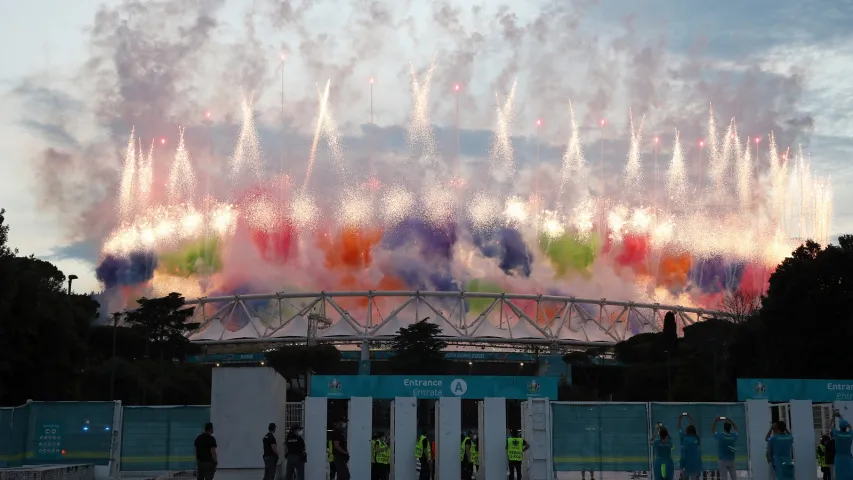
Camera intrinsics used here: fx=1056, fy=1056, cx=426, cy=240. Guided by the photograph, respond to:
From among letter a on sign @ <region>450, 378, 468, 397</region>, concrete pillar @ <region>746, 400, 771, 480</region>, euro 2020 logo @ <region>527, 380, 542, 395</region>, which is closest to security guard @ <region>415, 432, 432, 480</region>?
letter a on sign @ <region>450, 378, 468, 397</region>

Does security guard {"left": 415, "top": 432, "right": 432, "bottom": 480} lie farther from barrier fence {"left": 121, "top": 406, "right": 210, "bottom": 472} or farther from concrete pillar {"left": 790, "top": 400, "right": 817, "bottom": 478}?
concrete pillar {"left": 790, "top": 400, "right": 817, "bottom": 478}

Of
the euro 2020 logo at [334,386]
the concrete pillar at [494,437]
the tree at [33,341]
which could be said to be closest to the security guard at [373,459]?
the euro 2020 logo at [334,386]

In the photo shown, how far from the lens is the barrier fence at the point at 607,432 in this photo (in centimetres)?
2803

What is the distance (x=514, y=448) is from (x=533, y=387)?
3865mm

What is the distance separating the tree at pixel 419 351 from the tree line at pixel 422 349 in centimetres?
16

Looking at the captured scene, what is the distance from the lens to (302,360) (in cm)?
12050

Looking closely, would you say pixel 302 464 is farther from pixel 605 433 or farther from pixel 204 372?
pixel 204 372

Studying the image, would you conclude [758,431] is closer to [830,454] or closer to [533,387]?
[830,454]

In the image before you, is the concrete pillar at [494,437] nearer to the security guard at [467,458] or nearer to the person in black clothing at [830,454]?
the security guard at [467,458]

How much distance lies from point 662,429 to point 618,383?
3957 inches

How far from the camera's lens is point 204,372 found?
98.1 metres

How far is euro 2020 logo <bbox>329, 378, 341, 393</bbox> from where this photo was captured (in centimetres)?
3070

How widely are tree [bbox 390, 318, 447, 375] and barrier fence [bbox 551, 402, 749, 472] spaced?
97.1 m

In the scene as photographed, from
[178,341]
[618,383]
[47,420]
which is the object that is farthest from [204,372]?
[47,420]
